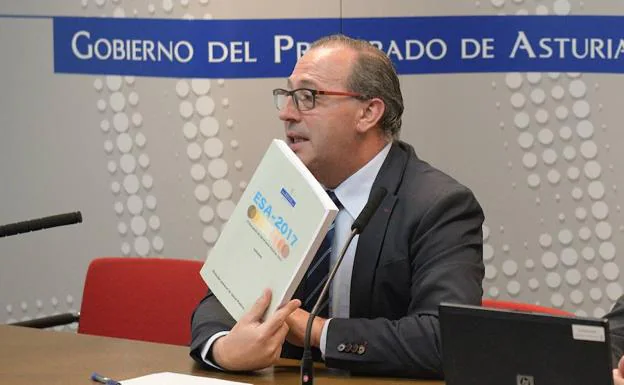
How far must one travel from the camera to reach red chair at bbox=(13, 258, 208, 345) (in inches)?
142

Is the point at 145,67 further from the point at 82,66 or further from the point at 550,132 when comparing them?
the point at 550,132

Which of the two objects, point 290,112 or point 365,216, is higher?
point 290,112

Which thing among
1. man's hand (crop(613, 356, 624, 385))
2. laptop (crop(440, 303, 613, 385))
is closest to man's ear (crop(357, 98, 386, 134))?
man's hand (crop(613, 356, 624, 385))

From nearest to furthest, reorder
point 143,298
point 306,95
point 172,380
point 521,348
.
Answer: point 521,348
point 172,380
point 306,95
point 143,298

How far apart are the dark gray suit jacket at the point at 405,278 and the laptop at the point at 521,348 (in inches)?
26.2

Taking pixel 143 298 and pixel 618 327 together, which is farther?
pixel 143 298

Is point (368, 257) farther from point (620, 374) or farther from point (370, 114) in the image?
point (620, 374)

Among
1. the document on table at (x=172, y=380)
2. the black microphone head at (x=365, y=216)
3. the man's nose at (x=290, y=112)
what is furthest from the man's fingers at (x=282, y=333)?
the man's nose at (x=290, y=112)

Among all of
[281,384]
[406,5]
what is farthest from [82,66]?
[281,384]

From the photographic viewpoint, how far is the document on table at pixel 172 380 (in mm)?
2570

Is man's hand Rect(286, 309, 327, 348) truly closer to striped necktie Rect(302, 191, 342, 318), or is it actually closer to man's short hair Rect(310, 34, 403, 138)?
striped necktie Rect(302, 191, 342, 318)

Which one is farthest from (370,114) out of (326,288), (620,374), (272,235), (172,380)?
(620,374)

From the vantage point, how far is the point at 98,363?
2793mm

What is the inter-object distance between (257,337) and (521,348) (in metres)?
0.83
